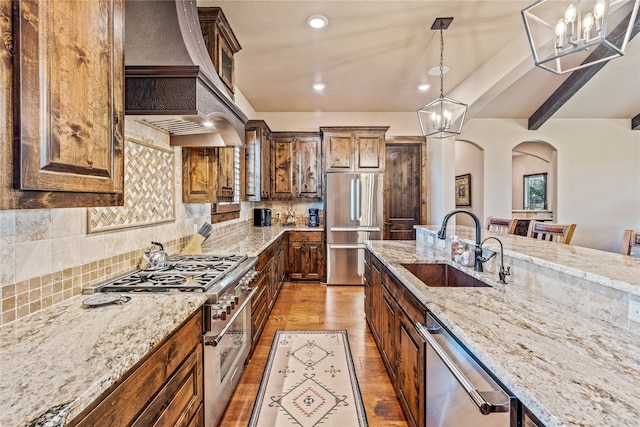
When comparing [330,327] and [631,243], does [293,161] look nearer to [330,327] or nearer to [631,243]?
[330,327]

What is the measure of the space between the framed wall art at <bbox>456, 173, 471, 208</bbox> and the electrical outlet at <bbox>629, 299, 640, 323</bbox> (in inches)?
249

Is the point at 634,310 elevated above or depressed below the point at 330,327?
above

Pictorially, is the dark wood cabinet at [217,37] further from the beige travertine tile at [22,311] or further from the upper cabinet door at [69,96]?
the beige travertine tile at [22,311]

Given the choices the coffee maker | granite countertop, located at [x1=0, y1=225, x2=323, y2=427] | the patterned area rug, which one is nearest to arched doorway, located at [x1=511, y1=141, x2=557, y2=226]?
the coffee maker

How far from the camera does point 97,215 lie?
163 cm

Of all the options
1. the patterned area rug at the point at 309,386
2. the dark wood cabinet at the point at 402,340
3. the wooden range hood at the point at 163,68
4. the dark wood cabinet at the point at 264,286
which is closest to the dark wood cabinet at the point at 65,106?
the wooden range hood at the point at 163,68

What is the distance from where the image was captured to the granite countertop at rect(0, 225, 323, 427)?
0.70 meters

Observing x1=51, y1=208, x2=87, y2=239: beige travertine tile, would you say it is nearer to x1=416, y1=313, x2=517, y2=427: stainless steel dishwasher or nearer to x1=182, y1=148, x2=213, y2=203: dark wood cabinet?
x1=182, y1=148, x2=213, y2=203: dark wood cabinet

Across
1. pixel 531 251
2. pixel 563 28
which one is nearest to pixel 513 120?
pixel 563 28

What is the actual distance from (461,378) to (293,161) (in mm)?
4621

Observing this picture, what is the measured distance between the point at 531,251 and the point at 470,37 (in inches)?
96.8

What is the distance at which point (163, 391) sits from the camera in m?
1.14

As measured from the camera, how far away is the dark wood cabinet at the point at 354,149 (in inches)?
195

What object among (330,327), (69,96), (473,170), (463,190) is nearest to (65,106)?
(69,96)
